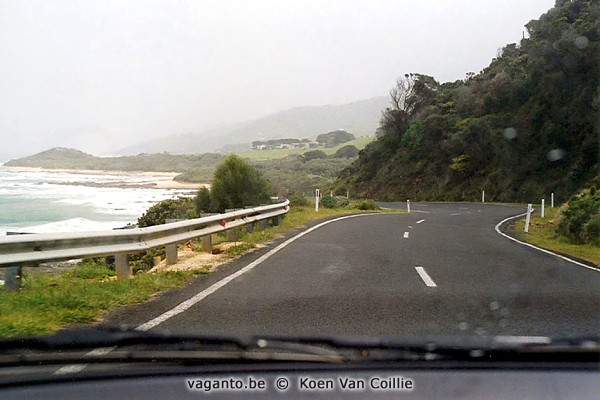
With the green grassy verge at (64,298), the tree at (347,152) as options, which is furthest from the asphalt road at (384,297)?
the tree at (347,152)

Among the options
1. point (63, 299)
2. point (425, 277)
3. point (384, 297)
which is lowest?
point (425, 277)

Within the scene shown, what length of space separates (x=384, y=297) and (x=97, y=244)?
3894mm

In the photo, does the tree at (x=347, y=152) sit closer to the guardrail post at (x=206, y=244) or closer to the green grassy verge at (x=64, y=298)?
the guardrail post at (x=206, y=244)

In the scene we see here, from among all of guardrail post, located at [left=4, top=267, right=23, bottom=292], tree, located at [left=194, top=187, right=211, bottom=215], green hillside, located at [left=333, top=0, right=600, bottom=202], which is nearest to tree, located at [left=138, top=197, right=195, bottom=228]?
tree, located at [left=194, top=187, right=211, bottom=215]

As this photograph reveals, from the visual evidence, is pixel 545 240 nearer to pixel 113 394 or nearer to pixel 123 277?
pixel 123 277

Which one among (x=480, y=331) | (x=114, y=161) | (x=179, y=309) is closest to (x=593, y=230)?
(x=480, y=331)

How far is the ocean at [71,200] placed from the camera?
12.8 metres

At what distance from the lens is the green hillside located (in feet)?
141

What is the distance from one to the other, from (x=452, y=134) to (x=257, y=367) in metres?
58.5

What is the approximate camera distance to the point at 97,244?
26.0 feet

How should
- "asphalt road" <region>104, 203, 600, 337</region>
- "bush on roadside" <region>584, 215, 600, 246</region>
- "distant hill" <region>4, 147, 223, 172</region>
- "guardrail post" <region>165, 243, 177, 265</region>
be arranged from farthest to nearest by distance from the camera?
"distant hill" <region>4, 147, 223, 172</region> < "bush on roadside" <region>584, 215, 600, 246</region> < "guardrail post" <region>165, 243, 177, 265</region> < "asphalt road" <region>104, 203, 600, 337</region>
